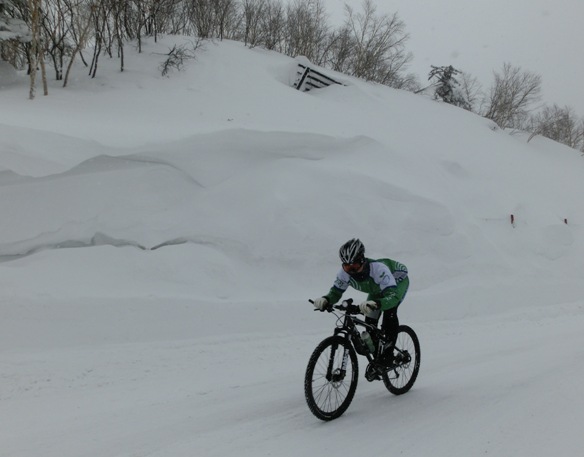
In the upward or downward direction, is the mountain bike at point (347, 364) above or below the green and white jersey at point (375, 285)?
below

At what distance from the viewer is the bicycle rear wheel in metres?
4.95

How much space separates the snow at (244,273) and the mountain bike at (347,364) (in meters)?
0.21

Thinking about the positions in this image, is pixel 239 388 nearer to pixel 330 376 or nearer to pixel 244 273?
pixel 330 376

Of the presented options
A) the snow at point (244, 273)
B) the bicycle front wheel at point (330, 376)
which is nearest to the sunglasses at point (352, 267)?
the bicycle front wheel at point (330, 376)

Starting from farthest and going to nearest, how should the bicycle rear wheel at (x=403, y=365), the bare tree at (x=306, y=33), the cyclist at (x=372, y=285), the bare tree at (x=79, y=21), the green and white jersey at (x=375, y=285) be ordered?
the bare tree at (x=306, y=33) < the bare tree at (x=79, y=21) < the bicycle rear wheel at (x=403, y=365) < the green and white jersey at (x=375, y=285) < the cyclist at (x=372, y=285)

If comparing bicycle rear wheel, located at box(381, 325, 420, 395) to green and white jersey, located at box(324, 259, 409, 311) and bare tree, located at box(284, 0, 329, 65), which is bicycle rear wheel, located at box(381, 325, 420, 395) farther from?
bare tree, located at box(284, 0, 329, 65)

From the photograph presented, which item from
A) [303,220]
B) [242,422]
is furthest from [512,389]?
[303,220]

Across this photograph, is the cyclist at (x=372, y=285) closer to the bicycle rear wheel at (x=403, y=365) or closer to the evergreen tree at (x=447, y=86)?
→ the bicycle rear wheel at (x=403, y=365)

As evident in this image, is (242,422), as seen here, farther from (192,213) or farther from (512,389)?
(192,213)

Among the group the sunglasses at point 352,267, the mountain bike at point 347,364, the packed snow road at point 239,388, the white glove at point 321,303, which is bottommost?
the packed snow road at point 239,388

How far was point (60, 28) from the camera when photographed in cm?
1338

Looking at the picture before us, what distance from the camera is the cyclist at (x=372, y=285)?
438 cm

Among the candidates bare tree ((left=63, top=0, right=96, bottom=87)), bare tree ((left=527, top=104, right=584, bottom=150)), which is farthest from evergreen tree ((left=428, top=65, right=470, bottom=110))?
bare tree ((left=63, top=0, right=96, bottom=87))

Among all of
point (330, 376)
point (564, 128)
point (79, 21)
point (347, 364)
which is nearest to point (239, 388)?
point (330, 376)
